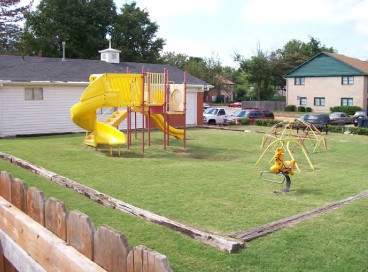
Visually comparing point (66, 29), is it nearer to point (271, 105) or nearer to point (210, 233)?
point (271, 105)

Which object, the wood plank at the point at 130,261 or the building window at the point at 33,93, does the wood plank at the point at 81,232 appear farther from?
the building window at the point at 33,93

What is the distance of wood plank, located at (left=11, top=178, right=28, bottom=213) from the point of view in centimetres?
373

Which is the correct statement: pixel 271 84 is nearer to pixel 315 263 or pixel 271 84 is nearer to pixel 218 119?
pixel 218 119

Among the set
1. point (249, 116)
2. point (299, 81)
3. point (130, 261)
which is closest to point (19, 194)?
point (130, 261)

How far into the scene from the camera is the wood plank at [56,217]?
3.06 m

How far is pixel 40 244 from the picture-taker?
3.22m

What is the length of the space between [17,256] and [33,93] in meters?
18.8

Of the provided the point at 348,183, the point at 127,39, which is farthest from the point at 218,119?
the point at 127,39

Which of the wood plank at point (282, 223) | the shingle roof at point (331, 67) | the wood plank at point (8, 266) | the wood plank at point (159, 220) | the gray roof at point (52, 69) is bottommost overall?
the wood plank at point (282, 223)

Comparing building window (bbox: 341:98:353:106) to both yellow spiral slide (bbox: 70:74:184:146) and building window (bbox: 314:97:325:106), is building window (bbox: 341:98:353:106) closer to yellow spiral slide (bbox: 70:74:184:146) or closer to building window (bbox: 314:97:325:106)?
building window (bbox: 314:97:325:106)

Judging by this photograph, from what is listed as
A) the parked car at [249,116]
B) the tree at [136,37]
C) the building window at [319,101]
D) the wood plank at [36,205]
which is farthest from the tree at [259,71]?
the wood plank at [36,205]

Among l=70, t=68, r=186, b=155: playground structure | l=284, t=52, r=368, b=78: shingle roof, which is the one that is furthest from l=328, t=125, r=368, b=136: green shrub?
l=284, t=52, r=368, b=78: shingle roof

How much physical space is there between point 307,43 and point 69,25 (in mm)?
46436

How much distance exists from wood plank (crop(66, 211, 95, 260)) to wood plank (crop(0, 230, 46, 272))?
485mm
